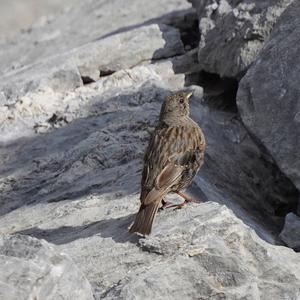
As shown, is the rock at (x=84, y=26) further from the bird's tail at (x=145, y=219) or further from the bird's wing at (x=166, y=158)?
the bird's tail at (x=145, y=219)

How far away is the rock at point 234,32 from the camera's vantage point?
971cm

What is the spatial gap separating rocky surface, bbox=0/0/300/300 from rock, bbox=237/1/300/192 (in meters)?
0.25

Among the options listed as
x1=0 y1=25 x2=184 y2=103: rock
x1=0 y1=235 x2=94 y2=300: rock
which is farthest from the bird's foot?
x1=0 y1=25 x2=184 y2=103: rock

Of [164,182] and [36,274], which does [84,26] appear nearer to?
[164,182]

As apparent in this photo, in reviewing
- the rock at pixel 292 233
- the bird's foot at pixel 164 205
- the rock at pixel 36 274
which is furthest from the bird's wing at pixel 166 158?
the rock at pixel 36 274

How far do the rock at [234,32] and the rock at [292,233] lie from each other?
7.52 feet

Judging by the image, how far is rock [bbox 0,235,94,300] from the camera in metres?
5.57

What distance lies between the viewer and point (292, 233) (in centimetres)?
763

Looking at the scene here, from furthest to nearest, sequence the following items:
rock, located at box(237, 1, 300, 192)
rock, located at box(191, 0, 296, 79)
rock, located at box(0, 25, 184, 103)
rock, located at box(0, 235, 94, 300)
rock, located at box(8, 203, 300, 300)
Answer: rock, located at box(0, 25, 184, 103), rock, located at box(191, 0, 296, 79), rock, located at box(237, 1, 300, 192), rock, located at box(8, 203, 300, 300), rock, located at box(0, 235, 94, 300)

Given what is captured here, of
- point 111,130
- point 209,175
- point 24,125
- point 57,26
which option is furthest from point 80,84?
point 57,26

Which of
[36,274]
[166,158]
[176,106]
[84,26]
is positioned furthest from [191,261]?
[84,26]

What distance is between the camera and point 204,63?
10.3 meters

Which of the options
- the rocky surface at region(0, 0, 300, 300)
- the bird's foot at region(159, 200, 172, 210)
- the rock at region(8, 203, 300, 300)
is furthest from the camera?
the bird's foot at region(159, 200, 172, 210)

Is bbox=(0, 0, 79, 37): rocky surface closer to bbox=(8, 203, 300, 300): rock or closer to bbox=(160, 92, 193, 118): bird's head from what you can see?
bbox=(160, 92, 193, 118): bird's head
